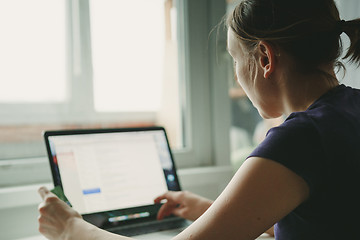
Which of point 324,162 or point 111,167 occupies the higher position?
point 324,162

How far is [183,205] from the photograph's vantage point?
0.91 metres

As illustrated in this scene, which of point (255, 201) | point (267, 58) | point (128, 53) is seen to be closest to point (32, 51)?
point (128, 53)

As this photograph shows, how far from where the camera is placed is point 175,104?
140 cm

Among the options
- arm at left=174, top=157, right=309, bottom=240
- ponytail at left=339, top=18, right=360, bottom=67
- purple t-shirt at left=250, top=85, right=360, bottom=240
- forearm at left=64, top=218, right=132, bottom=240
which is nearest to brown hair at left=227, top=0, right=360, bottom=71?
ponytail at left=339, top=18, right=360, bottom=67

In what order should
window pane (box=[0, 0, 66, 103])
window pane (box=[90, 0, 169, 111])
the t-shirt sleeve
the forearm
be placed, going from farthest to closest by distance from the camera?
1. window pane (box=[90, 0, 169, 111])
2. window pane (box=[0, 0, 66, 103])
3. the forearm
4. the t-shirt sleeve

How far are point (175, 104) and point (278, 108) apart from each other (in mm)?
741

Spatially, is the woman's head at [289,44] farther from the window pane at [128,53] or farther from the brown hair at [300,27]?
the window pane at [128,53]

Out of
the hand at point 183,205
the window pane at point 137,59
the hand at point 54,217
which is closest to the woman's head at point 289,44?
the hand at point 183,205

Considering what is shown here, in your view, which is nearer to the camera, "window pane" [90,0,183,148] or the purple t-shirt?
the purple t-shirt

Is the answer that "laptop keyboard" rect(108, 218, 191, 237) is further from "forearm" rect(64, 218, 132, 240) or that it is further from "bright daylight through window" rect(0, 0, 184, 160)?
"bright daylight through window" rect(0, 0, 184, 160)

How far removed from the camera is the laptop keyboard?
0.83 metres

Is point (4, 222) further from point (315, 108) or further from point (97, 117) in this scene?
point (315, 108)

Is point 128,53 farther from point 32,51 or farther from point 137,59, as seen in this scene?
point 32,51

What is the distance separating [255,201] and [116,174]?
0.49 m
